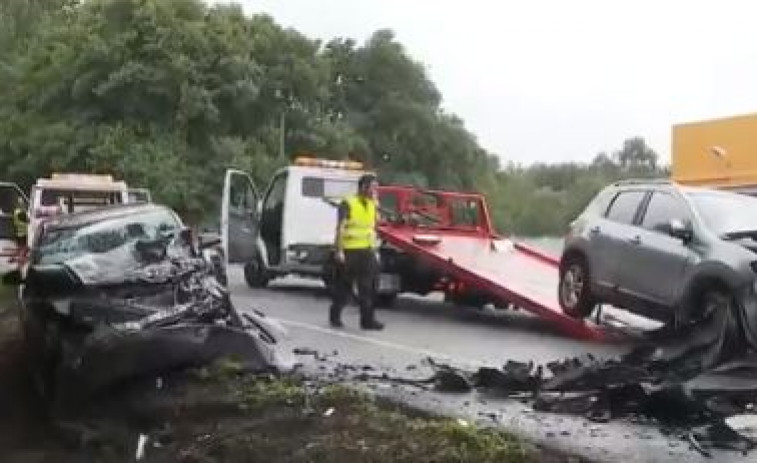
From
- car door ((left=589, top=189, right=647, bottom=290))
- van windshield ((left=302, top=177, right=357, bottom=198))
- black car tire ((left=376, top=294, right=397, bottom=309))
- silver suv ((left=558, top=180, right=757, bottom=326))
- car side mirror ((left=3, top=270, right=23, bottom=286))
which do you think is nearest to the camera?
silver suv ((left=558, top=180, right=757, bottom=326))

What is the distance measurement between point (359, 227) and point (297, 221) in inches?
223

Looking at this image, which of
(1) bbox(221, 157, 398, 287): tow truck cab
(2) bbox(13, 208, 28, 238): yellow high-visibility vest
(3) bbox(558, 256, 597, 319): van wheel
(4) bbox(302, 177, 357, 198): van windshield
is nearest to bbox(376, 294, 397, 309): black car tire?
(1) bbox(221, 157, 398, 287): tow truck cab

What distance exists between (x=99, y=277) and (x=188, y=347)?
1198mm

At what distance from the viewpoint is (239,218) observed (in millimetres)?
20875

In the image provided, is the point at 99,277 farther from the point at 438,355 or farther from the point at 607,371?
the point at 607,371

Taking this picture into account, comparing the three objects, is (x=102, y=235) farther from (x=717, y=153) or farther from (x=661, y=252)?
(x=717, y=153)

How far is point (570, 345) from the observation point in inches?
486

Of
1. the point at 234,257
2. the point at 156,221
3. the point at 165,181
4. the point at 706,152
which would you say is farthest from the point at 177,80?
the point at 156,221

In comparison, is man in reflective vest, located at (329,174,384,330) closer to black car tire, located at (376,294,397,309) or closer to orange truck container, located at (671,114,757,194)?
black car tire, located at (376,294,397,309)

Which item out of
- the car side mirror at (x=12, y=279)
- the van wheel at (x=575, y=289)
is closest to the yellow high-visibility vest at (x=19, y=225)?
the car side mirror at (x=12, y=279)

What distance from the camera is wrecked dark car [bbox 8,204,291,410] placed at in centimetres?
941

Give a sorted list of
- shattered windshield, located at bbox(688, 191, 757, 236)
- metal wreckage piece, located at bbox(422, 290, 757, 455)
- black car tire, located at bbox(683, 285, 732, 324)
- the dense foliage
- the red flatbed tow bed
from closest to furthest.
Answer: metal wreckage piece, located at bbox(422, 290, 757, 455) < black car tire, located at bbox(683, 285, 732, 324) < shattered windshield, located at bbox(688, 191, 757, 236) < the red flatbed tow bed < the dense foliage

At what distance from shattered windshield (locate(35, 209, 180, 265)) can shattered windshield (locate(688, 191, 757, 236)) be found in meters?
5.43

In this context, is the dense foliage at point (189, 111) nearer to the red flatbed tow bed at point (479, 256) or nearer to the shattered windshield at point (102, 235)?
the red flatbed tow bed at point (479, 256)
